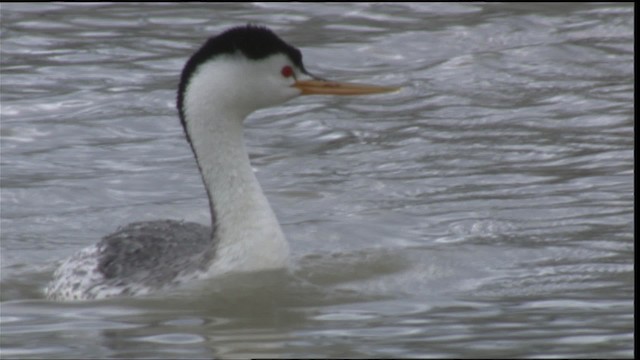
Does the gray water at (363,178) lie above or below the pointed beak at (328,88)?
below

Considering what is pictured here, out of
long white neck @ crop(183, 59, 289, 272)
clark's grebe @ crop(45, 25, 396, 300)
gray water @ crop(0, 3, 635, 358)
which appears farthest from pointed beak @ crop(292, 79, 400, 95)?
gray water @ crop(0, 3, 635, 358)

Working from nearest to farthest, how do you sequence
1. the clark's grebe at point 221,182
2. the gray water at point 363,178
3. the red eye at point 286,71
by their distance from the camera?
the gray water at point 363,178 → the clark's grebe at point 221,182 → the red eye at point 286,71

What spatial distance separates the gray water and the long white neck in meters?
0.15

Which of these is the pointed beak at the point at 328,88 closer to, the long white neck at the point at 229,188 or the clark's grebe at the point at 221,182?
the clark's grebe at the point at 221,182

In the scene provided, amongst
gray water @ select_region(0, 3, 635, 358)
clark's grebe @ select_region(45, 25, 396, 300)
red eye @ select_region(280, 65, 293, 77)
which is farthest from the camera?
red eye @ select_region(280, 65, 293, 77)

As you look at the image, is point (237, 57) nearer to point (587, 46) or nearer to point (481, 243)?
point (481, 243)

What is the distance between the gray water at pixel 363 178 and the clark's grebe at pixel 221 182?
0.16 metres

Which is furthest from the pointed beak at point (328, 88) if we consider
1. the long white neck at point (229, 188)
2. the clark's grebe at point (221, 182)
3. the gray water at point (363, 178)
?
the gray water at point (363, 178)

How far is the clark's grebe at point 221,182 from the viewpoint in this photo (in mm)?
10453

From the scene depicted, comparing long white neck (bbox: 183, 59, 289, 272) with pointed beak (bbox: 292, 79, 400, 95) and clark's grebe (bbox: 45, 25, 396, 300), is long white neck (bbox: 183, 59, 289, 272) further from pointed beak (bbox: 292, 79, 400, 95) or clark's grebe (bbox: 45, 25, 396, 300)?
pointed beak (bbox: 292, 79, 400, 95)

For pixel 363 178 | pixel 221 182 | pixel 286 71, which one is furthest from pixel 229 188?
pixel 363 178

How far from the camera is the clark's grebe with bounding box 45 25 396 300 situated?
10.5 m

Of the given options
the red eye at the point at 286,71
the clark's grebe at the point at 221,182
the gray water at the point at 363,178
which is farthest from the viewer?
the red eye at the point at 286,71

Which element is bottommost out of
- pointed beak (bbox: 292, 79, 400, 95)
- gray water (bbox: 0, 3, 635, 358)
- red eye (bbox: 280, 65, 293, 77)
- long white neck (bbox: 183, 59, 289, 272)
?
gray water (bbox: 0, 3, 635, 358)
